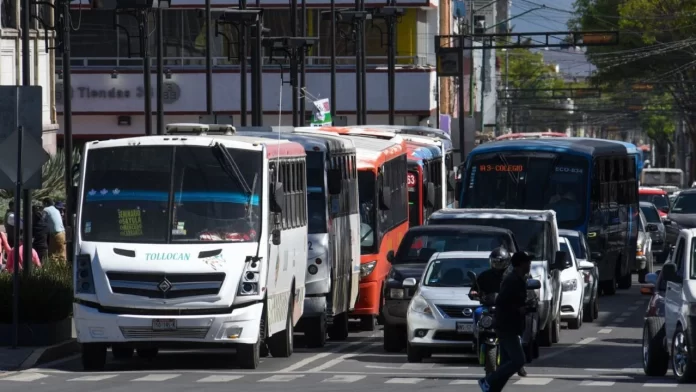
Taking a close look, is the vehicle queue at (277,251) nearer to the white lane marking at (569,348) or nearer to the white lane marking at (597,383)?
the white lane marking at (569,348)

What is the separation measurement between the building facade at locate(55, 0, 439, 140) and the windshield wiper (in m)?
42.6

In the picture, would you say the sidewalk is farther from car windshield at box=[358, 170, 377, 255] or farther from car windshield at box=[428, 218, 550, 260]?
car windshield at box=[358, 170, 377, 255]

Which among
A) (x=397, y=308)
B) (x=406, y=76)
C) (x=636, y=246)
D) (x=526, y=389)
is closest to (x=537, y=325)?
(x=397, y=308)

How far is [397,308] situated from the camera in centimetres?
2253

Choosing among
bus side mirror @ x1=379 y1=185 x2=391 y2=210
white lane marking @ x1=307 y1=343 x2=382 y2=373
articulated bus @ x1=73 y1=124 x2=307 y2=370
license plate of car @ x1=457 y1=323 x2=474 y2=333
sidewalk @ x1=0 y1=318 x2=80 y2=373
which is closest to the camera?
articulated bus @ x1=73 y1=124 x2=307 y2=370

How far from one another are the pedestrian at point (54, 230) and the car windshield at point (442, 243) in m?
8.88

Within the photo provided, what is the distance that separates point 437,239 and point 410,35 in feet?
146

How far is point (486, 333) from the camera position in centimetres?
1714

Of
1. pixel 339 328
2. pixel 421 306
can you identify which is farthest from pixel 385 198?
pixel 421 306

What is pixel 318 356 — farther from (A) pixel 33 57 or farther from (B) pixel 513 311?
(A) pixel 33 57

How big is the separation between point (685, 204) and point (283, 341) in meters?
30.3

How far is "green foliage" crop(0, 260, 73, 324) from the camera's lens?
21.1m

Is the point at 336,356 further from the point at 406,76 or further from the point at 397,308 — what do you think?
the point at 406,76

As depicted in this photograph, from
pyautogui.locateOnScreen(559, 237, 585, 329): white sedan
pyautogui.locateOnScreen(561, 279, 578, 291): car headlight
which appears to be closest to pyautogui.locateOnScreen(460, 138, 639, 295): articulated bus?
pyautogui.locateOnScreen(559, 237, 585, 329): white sedan
